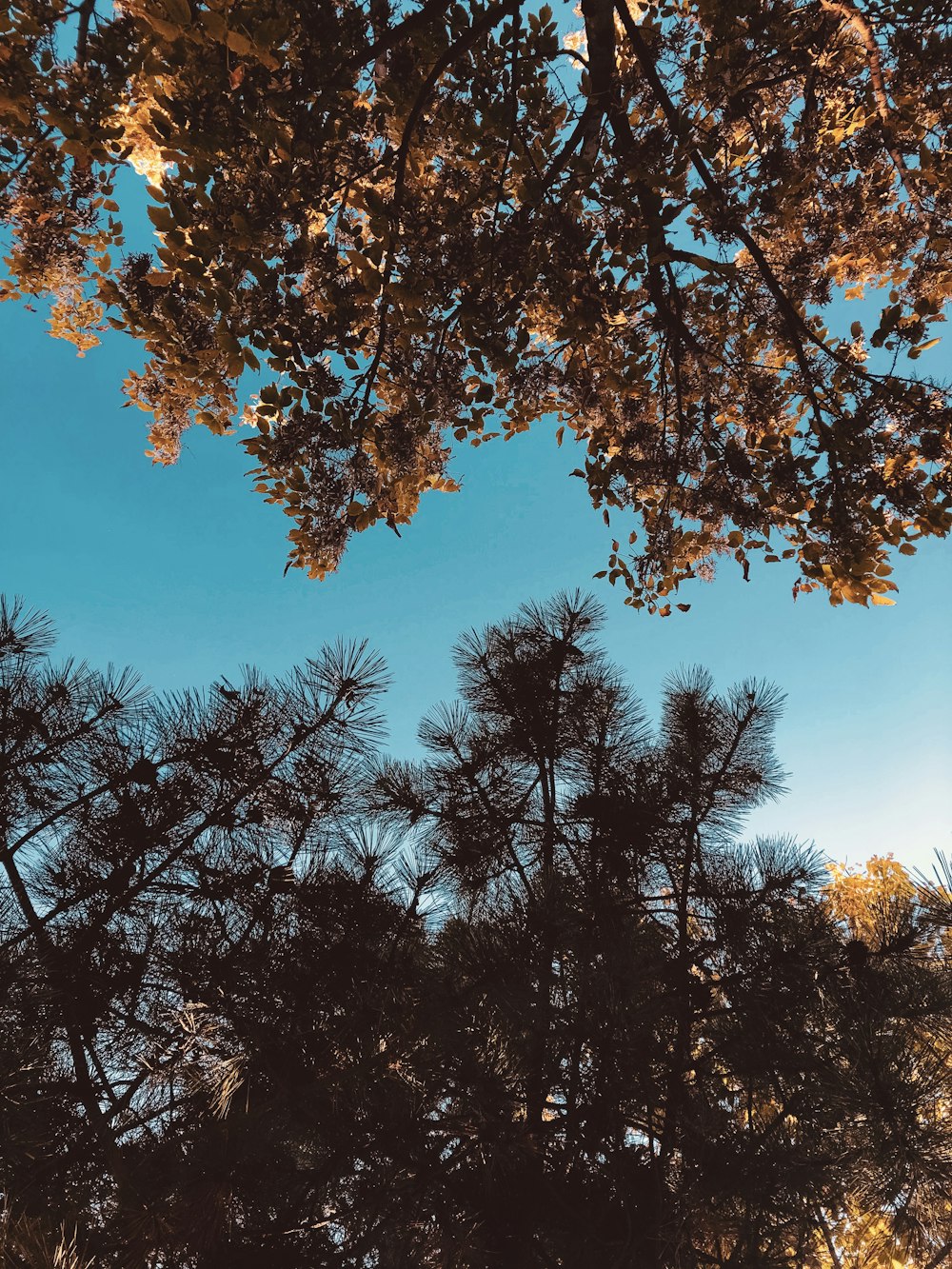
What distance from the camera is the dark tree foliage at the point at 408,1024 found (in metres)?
2.28

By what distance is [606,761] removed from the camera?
380 centimetres

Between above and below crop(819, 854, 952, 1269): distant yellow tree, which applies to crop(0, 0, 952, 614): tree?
above

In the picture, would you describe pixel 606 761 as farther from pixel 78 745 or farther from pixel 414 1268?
pixel 78 745

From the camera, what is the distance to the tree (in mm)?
2371

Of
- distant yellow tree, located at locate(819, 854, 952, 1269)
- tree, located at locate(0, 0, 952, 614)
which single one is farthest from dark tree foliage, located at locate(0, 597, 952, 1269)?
tree, located at locate(0, 0, 952, 614)

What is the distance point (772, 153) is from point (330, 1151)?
483 centimetres

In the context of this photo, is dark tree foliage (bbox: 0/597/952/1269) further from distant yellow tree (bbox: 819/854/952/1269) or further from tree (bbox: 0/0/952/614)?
tree (bbox: 0/0/952/614)

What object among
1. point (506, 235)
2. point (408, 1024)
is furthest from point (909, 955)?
point (506, 235)

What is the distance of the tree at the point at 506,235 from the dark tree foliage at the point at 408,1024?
4.75ft

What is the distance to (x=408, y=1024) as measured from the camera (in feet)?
8.56

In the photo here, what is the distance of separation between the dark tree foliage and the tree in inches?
57.0

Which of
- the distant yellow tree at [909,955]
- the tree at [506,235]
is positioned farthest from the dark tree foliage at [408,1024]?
the tree at [506,235]

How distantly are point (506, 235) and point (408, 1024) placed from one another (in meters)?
3.34

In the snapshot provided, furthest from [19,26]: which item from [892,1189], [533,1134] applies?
[892,1189]
